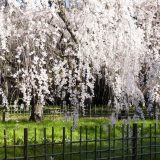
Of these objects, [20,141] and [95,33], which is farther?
[20,141]

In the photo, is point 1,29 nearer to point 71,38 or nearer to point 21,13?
point 21,13

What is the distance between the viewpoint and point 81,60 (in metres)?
10.7

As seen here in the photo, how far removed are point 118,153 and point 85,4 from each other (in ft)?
11.0

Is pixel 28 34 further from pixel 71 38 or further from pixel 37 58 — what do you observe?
pixel 71 38

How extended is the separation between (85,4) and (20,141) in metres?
3.43

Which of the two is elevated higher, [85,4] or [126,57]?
[85,4]

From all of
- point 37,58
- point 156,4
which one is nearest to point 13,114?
point 156,4

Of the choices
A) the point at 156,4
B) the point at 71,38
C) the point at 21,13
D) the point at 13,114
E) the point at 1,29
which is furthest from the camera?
the point at 13,114

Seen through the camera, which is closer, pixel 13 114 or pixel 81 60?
pixel 81 60

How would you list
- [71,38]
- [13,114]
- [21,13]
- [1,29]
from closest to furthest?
[1,29] < [21,13] < [71,38] < [13,114]


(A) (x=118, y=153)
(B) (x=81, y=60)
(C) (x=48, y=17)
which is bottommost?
(A) (x=118, y=153)

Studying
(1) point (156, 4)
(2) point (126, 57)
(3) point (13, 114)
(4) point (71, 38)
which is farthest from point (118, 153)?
(3) point (13, 114)

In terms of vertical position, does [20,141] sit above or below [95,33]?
below

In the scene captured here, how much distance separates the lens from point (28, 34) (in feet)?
35.1
